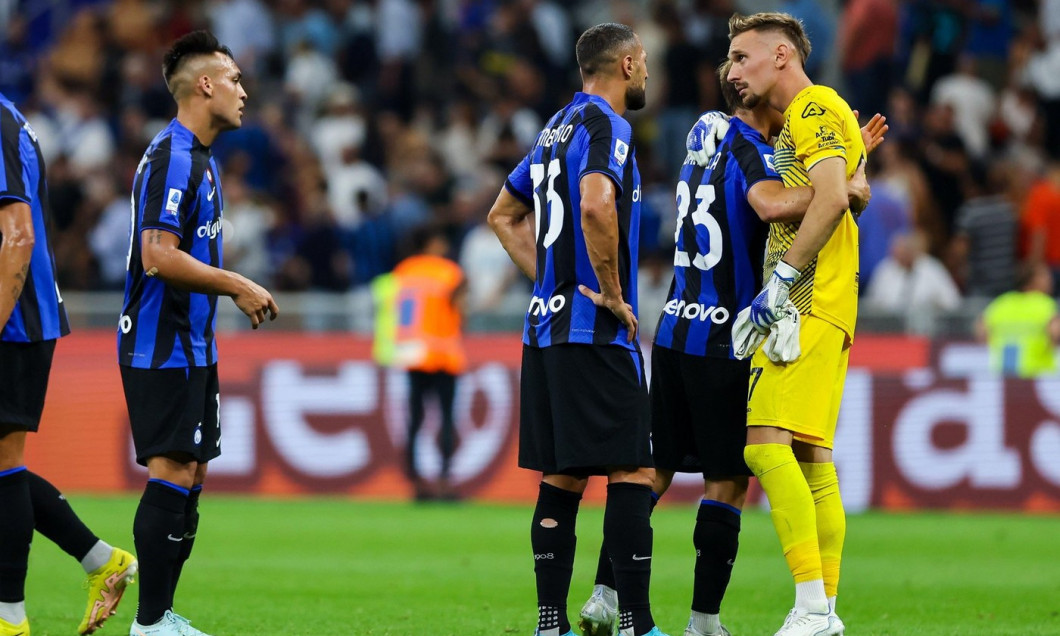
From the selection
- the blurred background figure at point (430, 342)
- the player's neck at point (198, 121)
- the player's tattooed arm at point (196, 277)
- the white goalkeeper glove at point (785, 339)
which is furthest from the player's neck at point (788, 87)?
the blurred background figure at point (430, 342)

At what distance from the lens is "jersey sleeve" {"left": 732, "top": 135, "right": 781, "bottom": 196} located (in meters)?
6.50

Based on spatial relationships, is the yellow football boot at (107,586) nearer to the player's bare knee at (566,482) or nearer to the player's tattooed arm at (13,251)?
the player's tattooed arm at (13,251)

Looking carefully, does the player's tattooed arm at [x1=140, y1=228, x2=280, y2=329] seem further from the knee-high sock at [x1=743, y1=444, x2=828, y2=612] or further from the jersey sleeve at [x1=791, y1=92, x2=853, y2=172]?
the jersey sleeve at [x1=791, y1=92, x2=853, y2=172]

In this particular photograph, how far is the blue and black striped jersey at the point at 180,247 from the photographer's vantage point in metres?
6.29

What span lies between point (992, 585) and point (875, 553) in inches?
63.2

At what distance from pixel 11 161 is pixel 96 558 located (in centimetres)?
186

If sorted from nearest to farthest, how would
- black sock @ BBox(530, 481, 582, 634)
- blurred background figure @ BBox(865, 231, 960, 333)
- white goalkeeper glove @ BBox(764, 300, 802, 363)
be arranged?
black sock @ BBox(530, 481, 582, 634) < white goalkeeper glove @ BBox(764, 300, 802, 363) < blurred background figure @ BBox(865, 231, 960, 333)

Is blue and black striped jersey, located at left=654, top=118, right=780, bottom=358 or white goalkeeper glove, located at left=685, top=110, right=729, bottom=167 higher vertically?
white goalkeeper glove, located at left=685, top=110, right=729, bottom=167

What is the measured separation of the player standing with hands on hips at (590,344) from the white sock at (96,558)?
6.62 ft

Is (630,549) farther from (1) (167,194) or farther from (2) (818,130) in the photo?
(1) (167,194)

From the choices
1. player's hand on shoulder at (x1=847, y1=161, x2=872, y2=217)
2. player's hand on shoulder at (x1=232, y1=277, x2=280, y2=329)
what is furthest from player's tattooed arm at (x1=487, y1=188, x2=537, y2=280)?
player's hand on shoulder at (x1=847, y1=161, x2=872, y2=217)

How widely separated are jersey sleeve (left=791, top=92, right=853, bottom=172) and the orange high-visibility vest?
7.95m

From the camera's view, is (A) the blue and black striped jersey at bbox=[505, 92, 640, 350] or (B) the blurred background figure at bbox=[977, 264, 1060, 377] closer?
(A) the blue and black striped jersey at bbox=[505, 92, 640, 350]

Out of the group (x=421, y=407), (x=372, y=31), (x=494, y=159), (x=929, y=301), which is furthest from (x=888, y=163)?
(x=372, y=31)
